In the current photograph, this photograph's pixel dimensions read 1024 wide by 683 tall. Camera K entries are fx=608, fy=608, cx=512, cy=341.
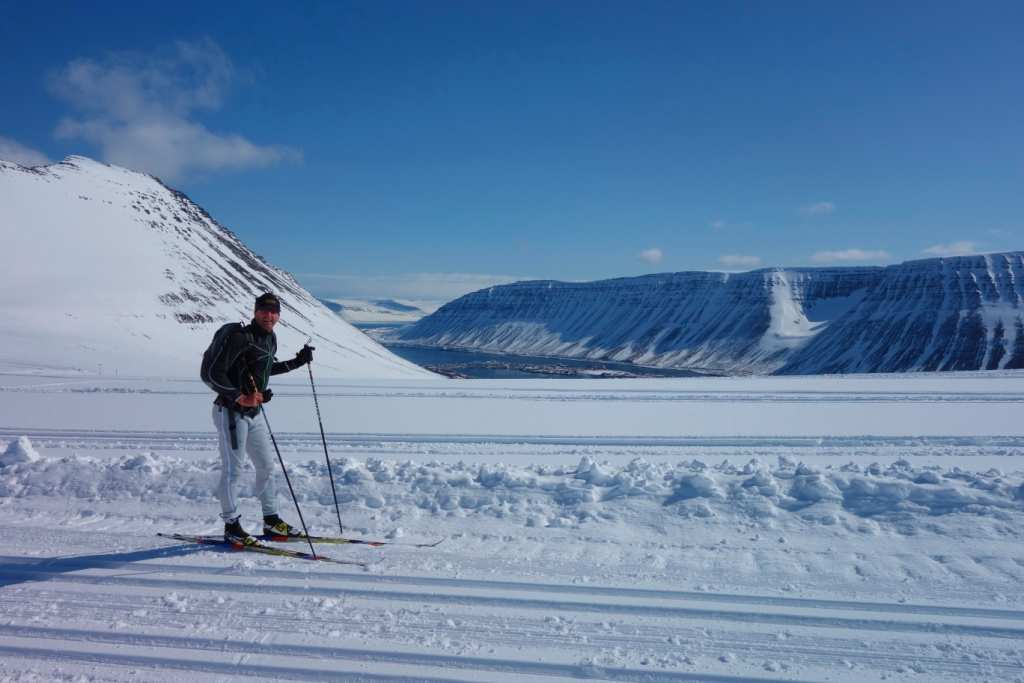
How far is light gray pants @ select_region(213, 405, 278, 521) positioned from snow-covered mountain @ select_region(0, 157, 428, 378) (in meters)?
40.2

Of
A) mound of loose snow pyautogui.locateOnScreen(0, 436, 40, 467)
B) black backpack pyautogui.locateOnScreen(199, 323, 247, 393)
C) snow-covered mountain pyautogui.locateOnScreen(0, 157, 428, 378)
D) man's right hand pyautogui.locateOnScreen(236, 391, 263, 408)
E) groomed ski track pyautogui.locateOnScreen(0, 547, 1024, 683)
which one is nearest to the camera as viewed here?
groomed ski track pyautogui.locateOnScreen(0, 547, 1024, 683)

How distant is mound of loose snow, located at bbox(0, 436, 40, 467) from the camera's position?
29.5 feet

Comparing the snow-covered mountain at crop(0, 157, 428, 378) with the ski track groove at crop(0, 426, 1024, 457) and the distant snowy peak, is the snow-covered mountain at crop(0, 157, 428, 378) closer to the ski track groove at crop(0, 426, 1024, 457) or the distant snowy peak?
the ski track groove at crop(0, 426, 1024, 457)

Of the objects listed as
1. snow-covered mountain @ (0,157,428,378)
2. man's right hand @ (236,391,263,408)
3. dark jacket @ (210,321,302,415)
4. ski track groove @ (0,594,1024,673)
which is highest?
snow-covered mountain @ (0,157,428,378)

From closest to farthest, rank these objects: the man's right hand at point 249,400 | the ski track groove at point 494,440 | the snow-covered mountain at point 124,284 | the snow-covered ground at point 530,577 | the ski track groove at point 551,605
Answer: the snow-covered ground at point 530,577
the ski track groove at point 551,605
the man's right hand at point 249,400
the ski track groove at point 494,440
the snow-covered mountain at point 124,284

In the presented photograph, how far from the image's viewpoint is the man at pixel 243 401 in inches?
234

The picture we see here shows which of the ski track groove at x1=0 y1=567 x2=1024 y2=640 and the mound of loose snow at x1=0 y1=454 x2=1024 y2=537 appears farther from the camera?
the mound of loose snow at x1=0 y1=454 x2=1024 y2=537

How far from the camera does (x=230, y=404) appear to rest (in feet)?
20.0

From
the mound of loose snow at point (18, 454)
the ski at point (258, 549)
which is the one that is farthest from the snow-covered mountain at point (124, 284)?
the ski at point (258, 549)

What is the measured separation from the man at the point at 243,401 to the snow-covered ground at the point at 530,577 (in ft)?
1.80

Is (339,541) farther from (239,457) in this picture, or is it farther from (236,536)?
(239,457)

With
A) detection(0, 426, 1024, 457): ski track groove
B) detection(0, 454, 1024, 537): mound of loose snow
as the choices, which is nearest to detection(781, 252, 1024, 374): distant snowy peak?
detection(0, 426, 1024, 457): ski track groove

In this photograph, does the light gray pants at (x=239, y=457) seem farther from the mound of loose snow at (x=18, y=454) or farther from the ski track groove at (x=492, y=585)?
the mound of loose snow at (x=18, y=454)

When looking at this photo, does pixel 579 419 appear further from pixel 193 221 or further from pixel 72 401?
pixel 193 221
